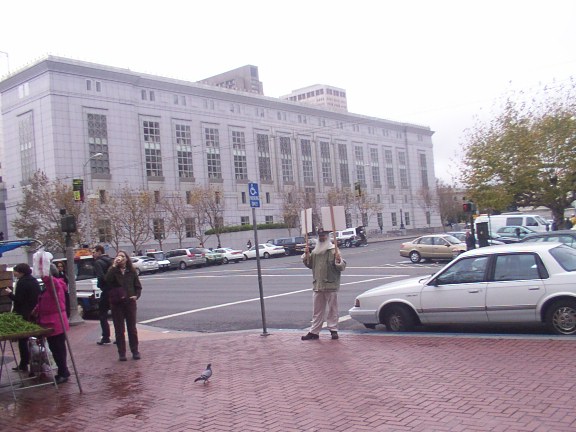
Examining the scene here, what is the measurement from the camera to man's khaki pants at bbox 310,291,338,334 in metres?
10.4

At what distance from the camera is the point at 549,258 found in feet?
30.1

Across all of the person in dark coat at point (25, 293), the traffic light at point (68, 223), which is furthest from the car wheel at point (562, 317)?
the traffic light at point (68, 223)

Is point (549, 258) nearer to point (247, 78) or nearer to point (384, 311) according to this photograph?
point (384, 311)

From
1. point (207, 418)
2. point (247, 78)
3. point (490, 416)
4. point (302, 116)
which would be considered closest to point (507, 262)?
point (490, 416)

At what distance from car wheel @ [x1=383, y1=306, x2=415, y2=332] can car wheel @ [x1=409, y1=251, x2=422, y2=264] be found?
66.7ft

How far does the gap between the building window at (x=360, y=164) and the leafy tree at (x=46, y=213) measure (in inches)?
2069

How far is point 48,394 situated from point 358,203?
77.1 meters

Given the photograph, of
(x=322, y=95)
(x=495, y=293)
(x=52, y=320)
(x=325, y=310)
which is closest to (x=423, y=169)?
(x=322, y=95)

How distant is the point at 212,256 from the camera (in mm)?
47656

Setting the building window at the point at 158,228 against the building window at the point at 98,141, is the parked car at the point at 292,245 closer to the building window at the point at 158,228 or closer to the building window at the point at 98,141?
the building window at the point at 158,228

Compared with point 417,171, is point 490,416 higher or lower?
lower

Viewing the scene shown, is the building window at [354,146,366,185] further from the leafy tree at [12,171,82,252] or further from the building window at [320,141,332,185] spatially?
the leafy tree at [12,171,82,252]

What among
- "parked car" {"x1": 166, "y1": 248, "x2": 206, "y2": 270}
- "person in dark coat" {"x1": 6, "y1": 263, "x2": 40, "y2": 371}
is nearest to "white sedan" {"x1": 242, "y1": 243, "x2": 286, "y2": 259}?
"parked car" {"x1": 166, "y1": 248, "x2": 206, "y2": 270}

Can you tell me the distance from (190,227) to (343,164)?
34933mm
